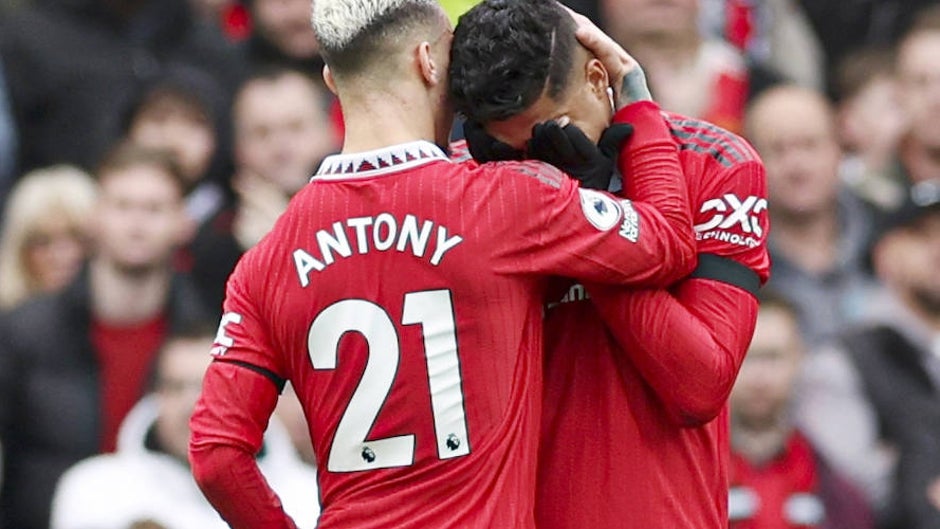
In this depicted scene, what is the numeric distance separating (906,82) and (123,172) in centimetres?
318

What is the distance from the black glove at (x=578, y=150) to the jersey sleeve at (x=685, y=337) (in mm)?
237

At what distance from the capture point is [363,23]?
12.8 ft

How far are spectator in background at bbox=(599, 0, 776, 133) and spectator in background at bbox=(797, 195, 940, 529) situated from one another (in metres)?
1.00

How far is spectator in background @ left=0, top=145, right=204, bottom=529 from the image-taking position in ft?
22.3

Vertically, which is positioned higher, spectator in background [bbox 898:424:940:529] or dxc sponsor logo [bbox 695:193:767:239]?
dxc sponsor logo [bbox 695:193:767:239]

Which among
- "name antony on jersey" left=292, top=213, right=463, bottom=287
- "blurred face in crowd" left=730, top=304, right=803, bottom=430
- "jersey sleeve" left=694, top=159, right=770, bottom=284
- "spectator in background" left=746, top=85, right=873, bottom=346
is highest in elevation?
"name antony on jersey" left=292, top=213, right=463, bottom=287

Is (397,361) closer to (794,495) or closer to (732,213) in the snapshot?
(732,213)

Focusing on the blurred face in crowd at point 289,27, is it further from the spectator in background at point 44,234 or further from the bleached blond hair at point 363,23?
the bleached blond hair at point 363,23

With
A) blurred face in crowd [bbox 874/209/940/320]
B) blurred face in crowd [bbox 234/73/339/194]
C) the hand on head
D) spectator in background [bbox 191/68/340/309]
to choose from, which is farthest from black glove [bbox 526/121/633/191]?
blurred face in crowd [bbox 874/209/940/320]

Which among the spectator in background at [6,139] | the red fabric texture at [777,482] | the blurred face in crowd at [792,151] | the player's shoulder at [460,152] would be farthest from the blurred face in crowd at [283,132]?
the player's shoulder at [460,152]

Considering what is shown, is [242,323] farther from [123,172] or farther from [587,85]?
[123,172]

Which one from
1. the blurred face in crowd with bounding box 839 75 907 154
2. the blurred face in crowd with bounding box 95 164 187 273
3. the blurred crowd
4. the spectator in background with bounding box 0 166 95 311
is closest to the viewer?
the blurred crowd

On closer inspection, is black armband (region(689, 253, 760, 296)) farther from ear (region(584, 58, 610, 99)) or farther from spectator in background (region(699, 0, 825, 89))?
spectator in background (region(699, 0, 825, 89))

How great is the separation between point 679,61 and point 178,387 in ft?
7.49
